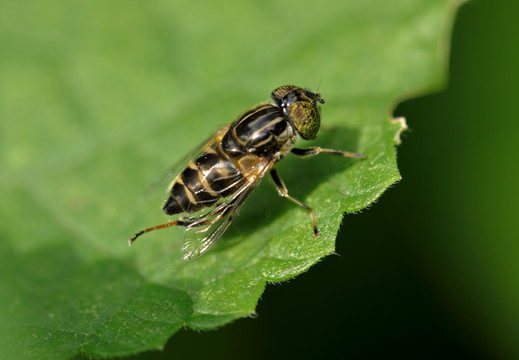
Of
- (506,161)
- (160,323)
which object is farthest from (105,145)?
(506,161)

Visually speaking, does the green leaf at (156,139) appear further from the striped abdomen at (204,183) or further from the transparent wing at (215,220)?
the striped abdomen at (204,183)

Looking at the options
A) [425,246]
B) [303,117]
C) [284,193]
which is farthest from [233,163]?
[425,246]

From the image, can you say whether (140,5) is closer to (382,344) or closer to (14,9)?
(14,9)

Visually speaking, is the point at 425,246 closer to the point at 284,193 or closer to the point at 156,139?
the point at 284,193

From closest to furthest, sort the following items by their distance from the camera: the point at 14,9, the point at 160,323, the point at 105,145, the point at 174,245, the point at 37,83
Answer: the point at 160,323, the point at 174,245, the point at 105,145, the point at 37,83, the point at 14,9

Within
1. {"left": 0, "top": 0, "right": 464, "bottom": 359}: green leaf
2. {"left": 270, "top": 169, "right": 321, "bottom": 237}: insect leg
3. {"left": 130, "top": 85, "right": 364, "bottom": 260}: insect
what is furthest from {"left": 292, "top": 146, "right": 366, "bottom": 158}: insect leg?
{"left": 270, "top": 169, "right": 321, "bottom": 237}: insect leg

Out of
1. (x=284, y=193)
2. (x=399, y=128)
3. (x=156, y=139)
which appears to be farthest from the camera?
(x=156, y=139)
